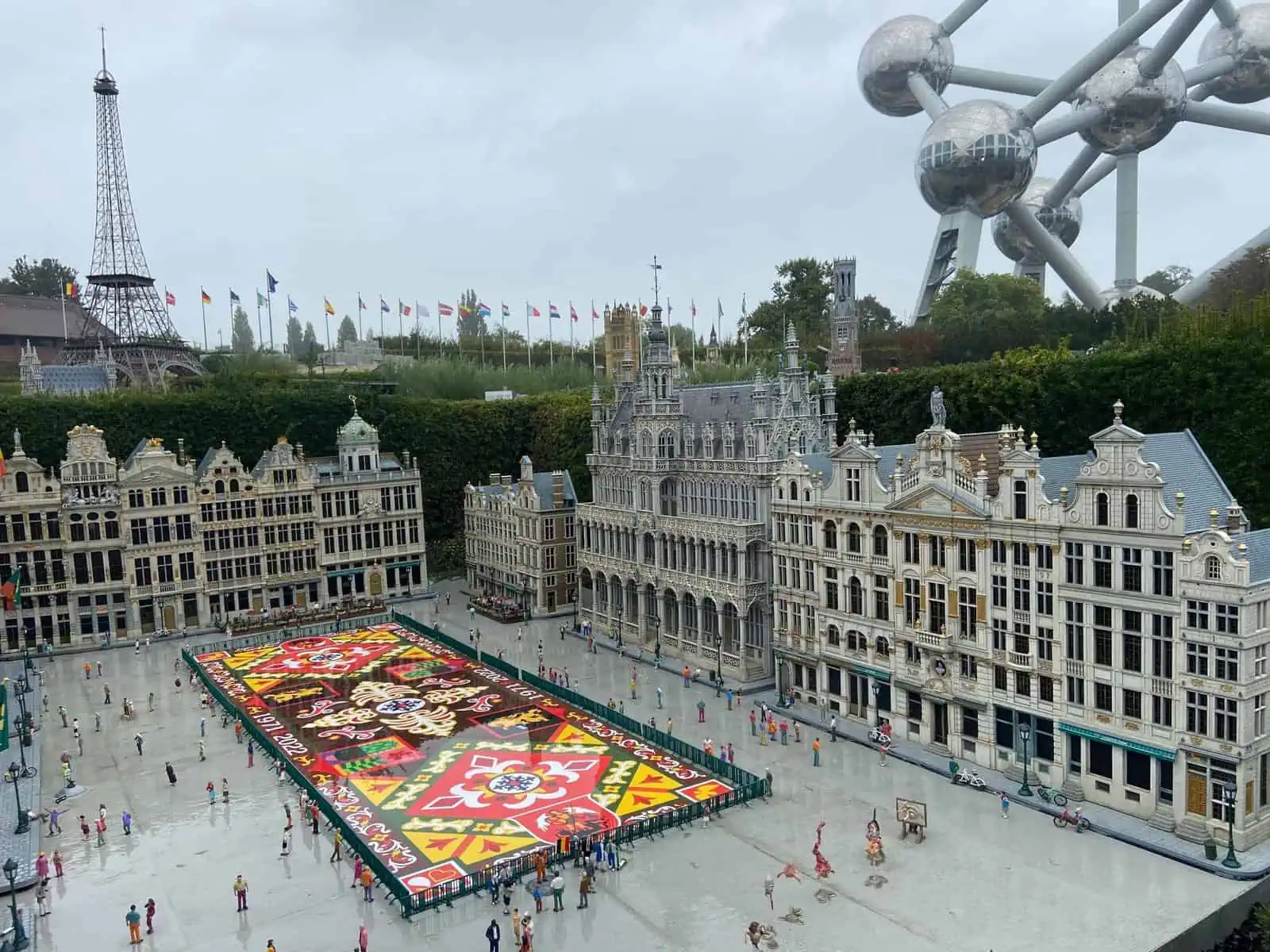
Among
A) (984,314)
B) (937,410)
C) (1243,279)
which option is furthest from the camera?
(984,314)

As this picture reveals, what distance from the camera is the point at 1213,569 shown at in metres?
35.9

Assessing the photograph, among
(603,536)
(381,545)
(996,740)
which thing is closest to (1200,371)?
(996,740)

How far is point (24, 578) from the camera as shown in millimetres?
73500

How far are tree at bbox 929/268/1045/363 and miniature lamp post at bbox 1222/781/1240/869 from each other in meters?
52.6

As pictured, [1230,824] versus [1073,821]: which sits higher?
[1230,824]

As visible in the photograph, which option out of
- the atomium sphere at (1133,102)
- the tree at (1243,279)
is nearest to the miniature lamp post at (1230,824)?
the tree at (1243,279)

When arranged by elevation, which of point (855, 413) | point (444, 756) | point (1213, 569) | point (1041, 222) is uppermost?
point (1041, 222)

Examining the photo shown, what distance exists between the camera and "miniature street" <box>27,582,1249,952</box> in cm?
3262

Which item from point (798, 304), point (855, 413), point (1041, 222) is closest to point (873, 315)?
point (798, 304)

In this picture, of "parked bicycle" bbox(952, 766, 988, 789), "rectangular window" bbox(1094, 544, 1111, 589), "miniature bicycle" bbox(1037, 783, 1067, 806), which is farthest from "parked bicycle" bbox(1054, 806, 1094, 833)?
"rectangular window" bbox(1094, 544, 1111, 589)

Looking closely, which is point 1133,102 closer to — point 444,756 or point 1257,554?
point 1257,554

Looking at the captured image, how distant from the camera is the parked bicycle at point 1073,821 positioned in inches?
1528

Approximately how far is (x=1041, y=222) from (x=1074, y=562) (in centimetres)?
7259

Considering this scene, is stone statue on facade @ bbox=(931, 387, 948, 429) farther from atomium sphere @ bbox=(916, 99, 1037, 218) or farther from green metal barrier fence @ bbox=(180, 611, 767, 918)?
atomium sphere @ bbox=(916, 99, 1037, 218)
